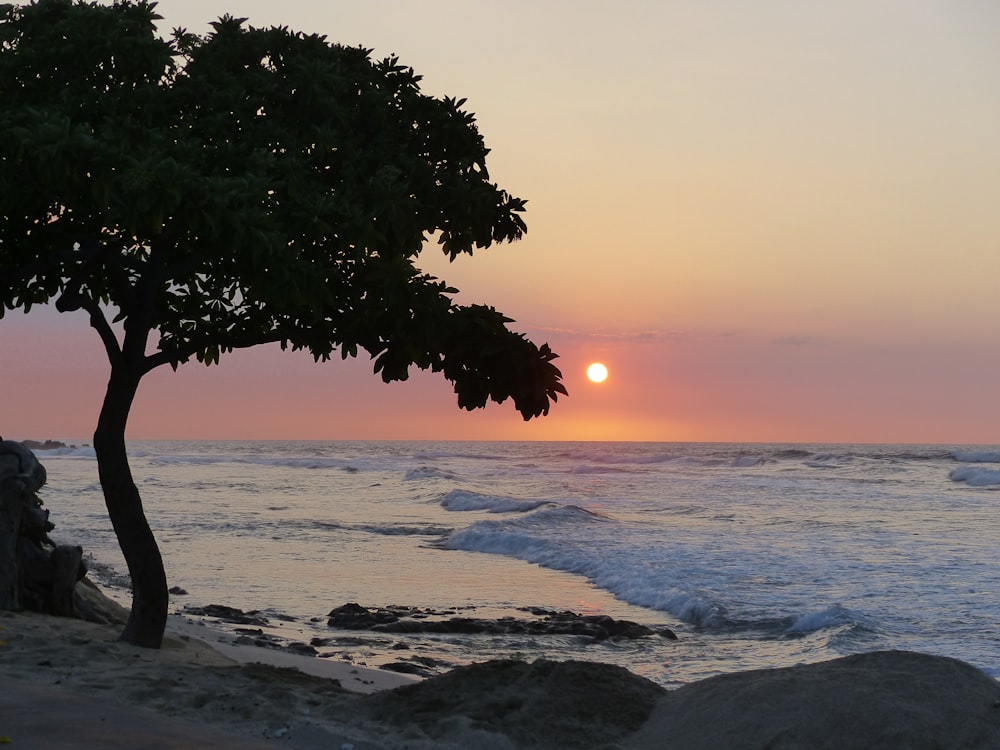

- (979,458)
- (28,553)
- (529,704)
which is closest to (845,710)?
(529,704)

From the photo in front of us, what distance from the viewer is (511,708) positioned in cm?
700

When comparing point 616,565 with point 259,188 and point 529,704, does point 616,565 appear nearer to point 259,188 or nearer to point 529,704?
point 529,704

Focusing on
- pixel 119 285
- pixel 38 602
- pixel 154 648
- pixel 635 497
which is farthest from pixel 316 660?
pixel 635 497

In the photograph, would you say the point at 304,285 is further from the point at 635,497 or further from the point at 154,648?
the point at 635,497

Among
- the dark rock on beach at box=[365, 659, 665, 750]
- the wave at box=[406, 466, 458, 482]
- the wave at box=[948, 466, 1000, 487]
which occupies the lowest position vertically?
the wave at box=[406, 466, 458, 482]

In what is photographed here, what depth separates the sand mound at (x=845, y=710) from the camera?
579 centimetres

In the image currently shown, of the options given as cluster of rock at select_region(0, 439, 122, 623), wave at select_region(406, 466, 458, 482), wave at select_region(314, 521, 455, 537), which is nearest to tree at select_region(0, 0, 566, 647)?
cluster of rock at select_region(0, 439, 122, 623)

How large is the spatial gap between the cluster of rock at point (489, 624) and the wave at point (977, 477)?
1897 inches

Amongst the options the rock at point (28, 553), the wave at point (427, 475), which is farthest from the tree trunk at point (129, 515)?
the wave at point (427, 475)

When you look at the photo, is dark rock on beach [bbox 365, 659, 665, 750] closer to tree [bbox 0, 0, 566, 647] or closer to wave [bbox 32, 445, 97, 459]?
tree [bbox 0, 0, 566, 647]

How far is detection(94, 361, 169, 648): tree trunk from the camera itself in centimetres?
947

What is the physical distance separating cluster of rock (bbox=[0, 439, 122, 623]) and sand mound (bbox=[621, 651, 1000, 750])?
23.6 ft

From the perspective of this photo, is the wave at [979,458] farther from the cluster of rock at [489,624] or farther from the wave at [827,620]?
the cluster of rock at [489,624]

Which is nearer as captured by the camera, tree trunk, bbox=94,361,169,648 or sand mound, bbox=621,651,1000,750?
sand mound, bbox=621,651,1000,750
